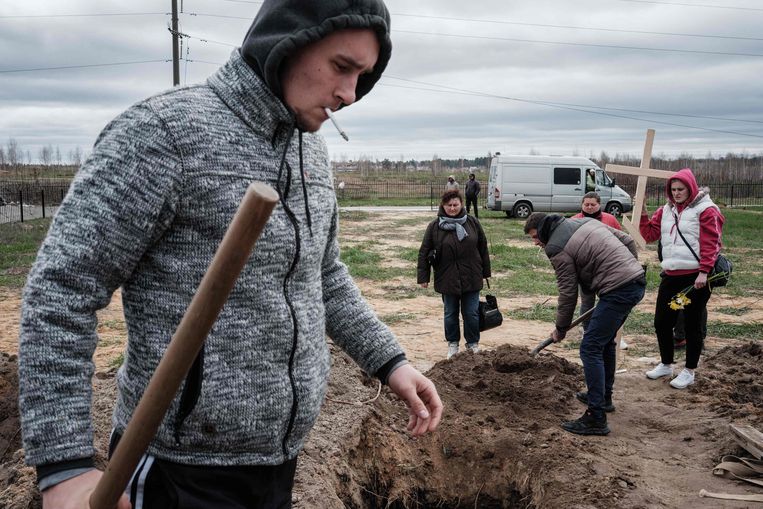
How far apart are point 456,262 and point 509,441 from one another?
2881mm

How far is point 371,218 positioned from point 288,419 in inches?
1022

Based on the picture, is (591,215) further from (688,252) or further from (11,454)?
(11,454)

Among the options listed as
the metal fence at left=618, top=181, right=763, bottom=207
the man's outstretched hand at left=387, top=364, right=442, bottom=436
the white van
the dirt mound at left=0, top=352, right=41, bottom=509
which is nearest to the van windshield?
the white van

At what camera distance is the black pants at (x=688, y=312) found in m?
6.65

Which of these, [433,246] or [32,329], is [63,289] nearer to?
[32,329]

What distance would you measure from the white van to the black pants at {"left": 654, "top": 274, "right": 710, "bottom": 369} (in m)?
19.3

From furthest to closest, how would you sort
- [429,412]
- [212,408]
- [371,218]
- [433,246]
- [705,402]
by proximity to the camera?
[371,218] < [433,246] < [705,402] < [429,412] < [212,408]

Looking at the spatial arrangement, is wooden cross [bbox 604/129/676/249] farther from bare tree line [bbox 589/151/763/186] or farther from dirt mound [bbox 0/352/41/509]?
bare tree line [bbox 589/151/763/186]

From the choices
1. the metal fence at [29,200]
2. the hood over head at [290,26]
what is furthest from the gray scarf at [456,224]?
the metal fence at [29,200]

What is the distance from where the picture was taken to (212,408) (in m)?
1.48

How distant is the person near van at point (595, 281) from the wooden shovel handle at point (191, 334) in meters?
4.76

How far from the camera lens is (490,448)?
5039mm

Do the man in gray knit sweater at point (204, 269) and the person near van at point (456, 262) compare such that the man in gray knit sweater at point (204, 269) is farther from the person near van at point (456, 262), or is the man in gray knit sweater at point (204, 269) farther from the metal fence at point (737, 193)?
the metal fence at point (737, 193)

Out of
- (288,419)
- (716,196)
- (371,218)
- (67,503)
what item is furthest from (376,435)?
(716,196)
